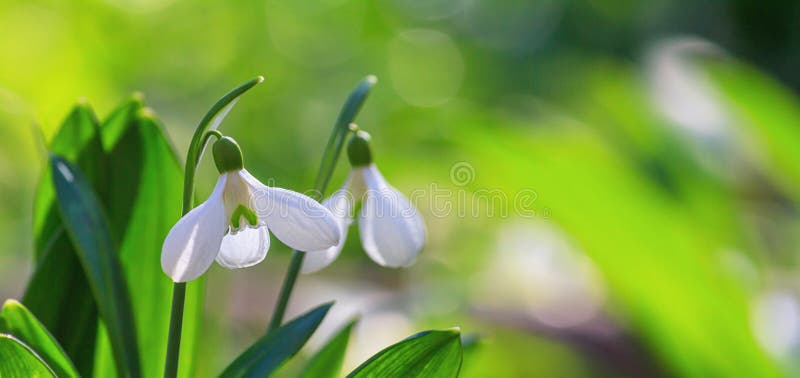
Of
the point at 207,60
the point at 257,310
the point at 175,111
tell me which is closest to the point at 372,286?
the point at 257,310

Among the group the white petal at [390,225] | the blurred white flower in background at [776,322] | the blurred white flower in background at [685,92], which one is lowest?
the white petal at [390,225]

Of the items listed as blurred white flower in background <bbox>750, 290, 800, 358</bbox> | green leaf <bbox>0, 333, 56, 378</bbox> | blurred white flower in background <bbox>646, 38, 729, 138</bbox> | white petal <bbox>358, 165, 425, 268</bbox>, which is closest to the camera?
green leaf <bbox>0, 333, 56, 378</bbox>

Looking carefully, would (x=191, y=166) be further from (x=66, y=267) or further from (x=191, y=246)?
(x=66, y=267)

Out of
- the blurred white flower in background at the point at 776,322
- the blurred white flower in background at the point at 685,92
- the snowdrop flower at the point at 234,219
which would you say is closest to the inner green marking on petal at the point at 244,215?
the snowdrop flower at the point at 234,219

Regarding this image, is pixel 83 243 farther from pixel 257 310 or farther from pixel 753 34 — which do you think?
pixel 753 34

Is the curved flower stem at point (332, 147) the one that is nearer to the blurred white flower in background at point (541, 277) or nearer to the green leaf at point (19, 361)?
the green leaf at point (19, 361)

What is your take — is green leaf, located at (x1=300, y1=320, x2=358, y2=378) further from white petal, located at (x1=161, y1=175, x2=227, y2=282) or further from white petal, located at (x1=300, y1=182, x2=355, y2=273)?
white petal, located at (x1=161, y1=175, x2=227, y2=282)

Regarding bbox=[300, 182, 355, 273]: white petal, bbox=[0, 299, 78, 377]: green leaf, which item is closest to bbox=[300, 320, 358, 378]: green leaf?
bbox=[300, 182, 355, 273]: white petal
